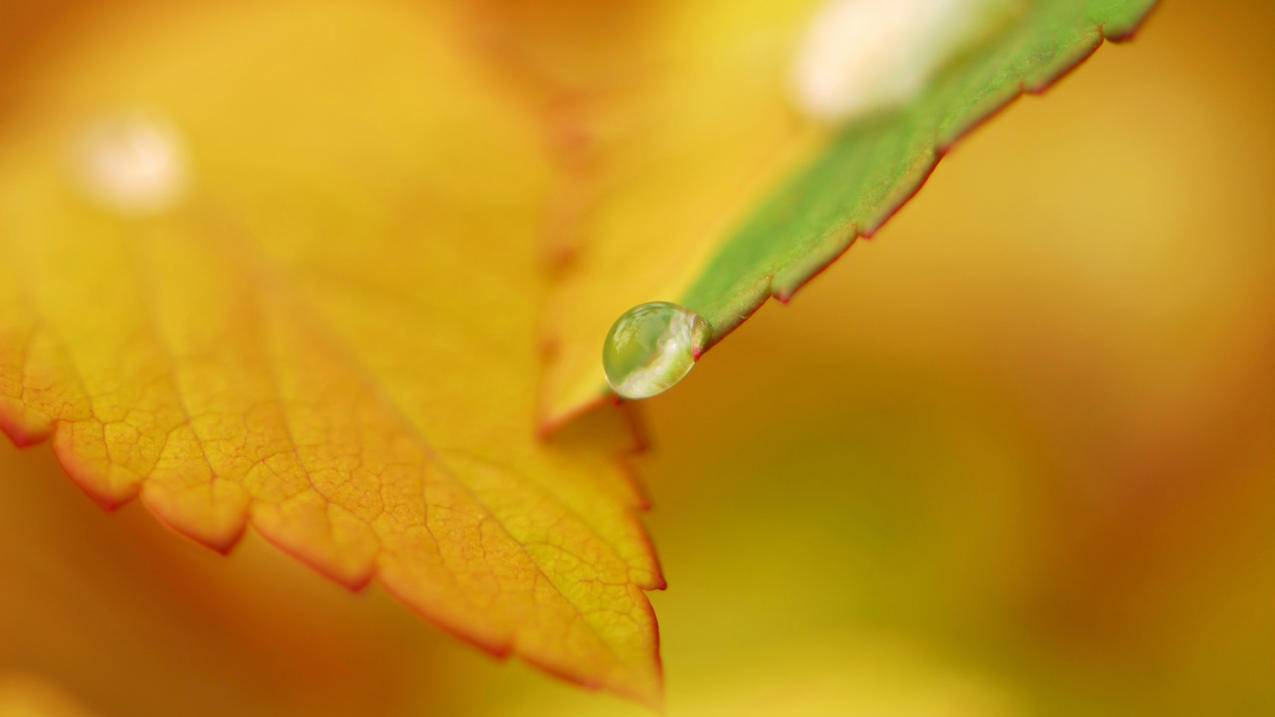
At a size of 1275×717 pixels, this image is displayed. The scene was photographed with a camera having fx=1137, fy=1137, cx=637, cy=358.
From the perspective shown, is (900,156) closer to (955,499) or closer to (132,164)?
(955,499)

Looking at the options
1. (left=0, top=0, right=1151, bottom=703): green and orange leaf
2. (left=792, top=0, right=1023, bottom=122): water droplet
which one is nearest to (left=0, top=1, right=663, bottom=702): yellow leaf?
(left=0, top=0, right=1151, bottom=703): green and orange leaf

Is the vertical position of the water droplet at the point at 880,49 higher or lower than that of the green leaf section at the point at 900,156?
higher

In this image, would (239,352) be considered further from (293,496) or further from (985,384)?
(985,384)

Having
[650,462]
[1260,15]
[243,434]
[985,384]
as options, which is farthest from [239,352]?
[1260,15]

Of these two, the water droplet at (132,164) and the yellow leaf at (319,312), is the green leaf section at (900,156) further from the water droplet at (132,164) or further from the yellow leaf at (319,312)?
the water droplet at (132,164)

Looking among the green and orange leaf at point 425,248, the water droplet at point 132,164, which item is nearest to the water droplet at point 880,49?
the green and orange leaf at point 425,248
